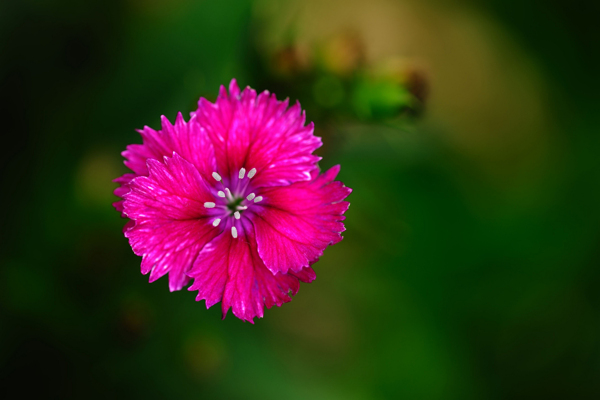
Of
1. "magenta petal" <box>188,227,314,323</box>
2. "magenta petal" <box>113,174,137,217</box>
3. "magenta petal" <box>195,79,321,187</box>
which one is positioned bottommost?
"magenta petal" <box>188,227,314,323</box>

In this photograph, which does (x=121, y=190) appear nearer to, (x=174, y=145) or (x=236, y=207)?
(x=174, y=145)

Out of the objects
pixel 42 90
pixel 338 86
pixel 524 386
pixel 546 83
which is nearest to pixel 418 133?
pixel 338 86

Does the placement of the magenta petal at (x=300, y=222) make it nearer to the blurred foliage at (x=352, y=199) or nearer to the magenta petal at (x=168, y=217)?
the magenta petal at (x=168, y=217)

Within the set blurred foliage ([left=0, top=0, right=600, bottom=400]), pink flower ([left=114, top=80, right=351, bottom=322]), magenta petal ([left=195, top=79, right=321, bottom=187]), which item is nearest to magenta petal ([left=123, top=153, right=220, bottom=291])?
pink flower ([left=114, top=80, right=351, bottom=322])

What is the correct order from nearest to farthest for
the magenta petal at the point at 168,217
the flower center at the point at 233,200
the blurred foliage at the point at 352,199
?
the magenta petal at the point at 168,217
the flower center at the point at 233,200
the blurred foliage at the point at 352,199

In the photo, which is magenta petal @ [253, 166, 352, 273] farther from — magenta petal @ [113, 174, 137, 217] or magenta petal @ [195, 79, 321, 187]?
magenta petal @ [113, 174, 137, 217]

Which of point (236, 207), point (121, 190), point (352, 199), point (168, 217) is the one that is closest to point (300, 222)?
point (236, 207)

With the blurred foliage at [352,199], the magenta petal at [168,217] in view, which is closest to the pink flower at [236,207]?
the magenta petal at [168,217]
